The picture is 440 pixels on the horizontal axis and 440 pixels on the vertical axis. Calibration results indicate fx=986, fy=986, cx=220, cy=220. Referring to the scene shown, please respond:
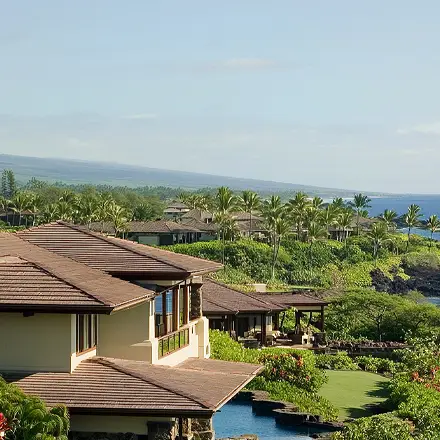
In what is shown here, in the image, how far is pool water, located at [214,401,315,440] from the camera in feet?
88.0

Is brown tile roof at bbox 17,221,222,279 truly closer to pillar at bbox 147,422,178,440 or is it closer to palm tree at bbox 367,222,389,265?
pillar at bbox 147,422,178,440

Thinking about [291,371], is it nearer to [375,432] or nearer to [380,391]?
A: [380,391]

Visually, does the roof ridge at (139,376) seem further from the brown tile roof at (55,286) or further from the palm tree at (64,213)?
the palm tree at (64,213)

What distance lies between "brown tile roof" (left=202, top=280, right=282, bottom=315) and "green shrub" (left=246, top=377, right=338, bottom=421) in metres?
6.95

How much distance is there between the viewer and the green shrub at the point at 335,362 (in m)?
43.6

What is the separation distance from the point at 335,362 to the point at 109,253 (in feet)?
78.2

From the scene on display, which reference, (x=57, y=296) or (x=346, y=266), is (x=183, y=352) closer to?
(x=57, y=296)

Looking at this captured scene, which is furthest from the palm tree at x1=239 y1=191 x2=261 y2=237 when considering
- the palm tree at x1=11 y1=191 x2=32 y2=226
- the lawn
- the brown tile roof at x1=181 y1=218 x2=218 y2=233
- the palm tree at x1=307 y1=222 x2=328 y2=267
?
the lawn

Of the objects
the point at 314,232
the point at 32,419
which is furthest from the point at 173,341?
the point at 314,232

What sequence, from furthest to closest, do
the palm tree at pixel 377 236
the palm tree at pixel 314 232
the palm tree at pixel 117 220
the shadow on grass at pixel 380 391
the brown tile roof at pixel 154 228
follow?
the brown tile roof at pixel 154 228
the palm tree at pixel 377 236
the palm tree at pixel 117 220
the palm tree at pixel 314 232
the shadow on grass at pixel 380 391

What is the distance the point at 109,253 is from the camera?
22.3m

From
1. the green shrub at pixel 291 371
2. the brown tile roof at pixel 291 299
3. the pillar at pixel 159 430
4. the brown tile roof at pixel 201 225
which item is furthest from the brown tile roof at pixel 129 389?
the brown tile roof at pixel 201 225

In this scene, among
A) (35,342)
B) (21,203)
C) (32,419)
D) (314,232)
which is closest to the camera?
(32,419)

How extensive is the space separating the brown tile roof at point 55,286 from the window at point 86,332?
28.1 inches
